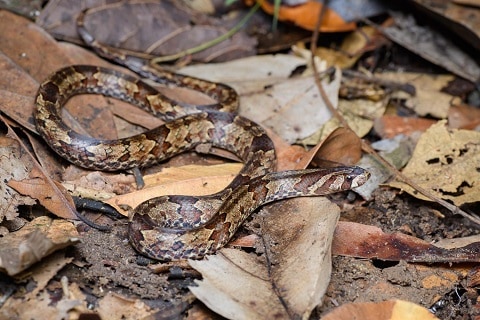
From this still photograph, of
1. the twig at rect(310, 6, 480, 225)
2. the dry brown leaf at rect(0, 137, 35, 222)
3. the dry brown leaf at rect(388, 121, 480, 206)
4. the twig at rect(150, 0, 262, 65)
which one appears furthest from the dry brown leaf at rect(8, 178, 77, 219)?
the dry brown leaf at rect(388, 121, 480, 206)

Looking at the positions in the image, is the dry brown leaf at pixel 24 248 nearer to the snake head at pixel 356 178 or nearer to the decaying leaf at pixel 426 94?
the snake head at pixel 356 178

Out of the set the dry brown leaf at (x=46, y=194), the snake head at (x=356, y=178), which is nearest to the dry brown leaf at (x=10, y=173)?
the dry brown leaf at (x=46, y=194)

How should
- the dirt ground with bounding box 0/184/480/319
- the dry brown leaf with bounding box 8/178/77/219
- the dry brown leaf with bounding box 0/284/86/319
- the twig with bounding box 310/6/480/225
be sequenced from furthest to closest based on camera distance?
1. the twig with bounding box 310/6/480/225
2. the dry brown leaf with bounding box 8/178/77/219
3. the dirt ground with bounding box 0/184/480/319
4. the dry brown leaf with bounding box 0/284/86/319

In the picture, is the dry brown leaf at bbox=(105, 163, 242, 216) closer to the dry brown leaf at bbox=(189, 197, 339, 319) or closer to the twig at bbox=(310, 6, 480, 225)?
the dry brown leaf at bbox=(189, 197, 339, 319)

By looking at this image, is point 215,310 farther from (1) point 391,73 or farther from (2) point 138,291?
(1) point 391,73

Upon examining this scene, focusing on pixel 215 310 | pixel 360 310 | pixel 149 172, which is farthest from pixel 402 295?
pixel 149 172

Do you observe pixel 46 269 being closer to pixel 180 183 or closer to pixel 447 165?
pixel 180 183

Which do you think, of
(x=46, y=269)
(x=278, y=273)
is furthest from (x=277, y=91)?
(x=46, y=269)
